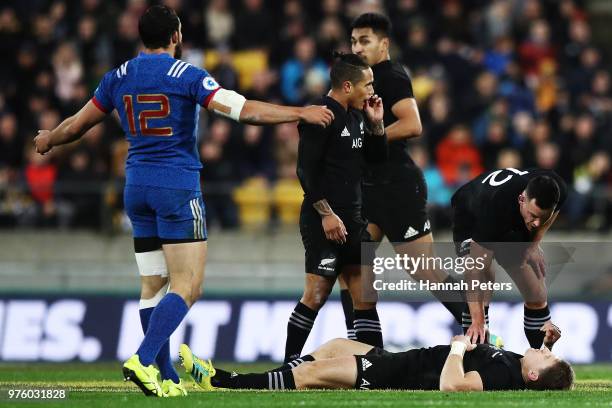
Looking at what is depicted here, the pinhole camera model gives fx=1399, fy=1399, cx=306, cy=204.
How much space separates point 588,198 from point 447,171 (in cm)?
191

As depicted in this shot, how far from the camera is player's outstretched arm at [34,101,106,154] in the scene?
10125mm

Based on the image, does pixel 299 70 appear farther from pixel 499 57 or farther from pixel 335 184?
pixel 335 184

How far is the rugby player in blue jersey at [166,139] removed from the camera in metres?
9.77

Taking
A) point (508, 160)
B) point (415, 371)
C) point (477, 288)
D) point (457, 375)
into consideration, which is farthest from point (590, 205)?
point (457, 375)

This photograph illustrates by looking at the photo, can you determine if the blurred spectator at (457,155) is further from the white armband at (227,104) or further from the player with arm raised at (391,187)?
the white armband at (227,104)

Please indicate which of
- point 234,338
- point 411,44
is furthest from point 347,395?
point 411,44

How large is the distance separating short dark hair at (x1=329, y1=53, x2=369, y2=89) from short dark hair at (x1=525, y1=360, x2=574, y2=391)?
269cm

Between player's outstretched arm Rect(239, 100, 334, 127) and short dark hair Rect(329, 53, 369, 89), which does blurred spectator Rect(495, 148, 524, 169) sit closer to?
short dark hair Rect(329, 53, 369, 89)

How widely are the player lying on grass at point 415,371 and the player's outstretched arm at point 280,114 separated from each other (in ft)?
6.35

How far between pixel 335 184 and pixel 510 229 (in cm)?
143

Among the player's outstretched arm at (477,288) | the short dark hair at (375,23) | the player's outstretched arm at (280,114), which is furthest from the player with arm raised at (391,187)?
the player's outstretched arm at (280,114)

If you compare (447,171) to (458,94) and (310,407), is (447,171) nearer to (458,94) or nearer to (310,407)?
(458,94)

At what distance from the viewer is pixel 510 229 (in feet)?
36.2

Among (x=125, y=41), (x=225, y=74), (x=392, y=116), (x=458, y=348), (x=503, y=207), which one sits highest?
(x=125, y=41)
